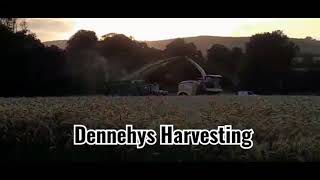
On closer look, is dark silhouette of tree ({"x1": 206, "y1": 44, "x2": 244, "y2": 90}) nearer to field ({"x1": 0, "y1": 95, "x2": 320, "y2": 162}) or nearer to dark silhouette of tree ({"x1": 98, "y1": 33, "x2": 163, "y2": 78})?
field ({"x1": 0, "y1": 95, "x2": 320, "y2": 162})

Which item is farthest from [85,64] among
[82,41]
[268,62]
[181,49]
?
[268,62]

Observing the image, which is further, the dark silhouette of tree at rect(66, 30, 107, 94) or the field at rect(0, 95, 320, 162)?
the dark silhouette of tree at rect(66, 30, 107, 94)

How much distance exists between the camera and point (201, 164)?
5164 mm

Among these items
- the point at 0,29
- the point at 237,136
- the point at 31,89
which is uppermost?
the point at 0,29

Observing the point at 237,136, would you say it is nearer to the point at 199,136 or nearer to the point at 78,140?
the point at 199,136

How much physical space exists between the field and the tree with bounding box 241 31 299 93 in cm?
14

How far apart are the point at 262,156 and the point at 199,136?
614 millimetres

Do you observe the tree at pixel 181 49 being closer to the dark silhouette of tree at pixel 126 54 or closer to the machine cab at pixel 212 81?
the dark silhouette of tree at pixel 126 54

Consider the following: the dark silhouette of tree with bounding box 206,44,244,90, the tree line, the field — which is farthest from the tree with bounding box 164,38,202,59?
Result: the field

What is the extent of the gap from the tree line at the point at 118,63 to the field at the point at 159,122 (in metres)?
0.12

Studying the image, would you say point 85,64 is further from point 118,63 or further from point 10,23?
point 10,23

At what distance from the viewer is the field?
511cm

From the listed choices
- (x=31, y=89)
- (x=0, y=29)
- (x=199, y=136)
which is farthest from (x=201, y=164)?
(x=0, y=29)
